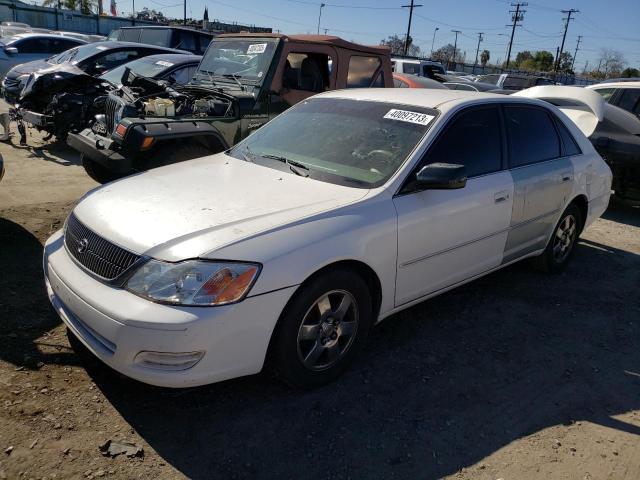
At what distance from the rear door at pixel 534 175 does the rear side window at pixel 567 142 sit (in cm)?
7

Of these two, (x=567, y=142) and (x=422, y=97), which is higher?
(x=422, y=97)

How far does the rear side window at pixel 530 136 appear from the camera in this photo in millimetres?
4172

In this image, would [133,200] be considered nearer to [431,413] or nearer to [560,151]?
[431,413]

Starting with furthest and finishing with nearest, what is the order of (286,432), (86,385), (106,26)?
(106,26), (86,385), (286,432)

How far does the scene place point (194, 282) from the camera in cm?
246

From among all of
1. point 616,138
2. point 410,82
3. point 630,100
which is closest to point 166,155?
point 616,138

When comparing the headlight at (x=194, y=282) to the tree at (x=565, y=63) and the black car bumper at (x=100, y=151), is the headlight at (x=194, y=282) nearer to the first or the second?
the black car bumper at (x=100, y=151)

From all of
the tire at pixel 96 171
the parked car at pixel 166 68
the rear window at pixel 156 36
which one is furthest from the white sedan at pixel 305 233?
the rear window at pixel 156 36

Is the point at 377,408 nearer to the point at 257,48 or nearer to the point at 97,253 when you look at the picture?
the point at 97,253

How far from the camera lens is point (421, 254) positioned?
335cm

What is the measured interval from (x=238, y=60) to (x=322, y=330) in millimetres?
4764

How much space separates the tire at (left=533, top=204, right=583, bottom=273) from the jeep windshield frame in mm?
3688

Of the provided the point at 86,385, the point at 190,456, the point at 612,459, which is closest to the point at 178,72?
the point at 86,385

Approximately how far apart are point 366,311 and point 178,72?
694cm
